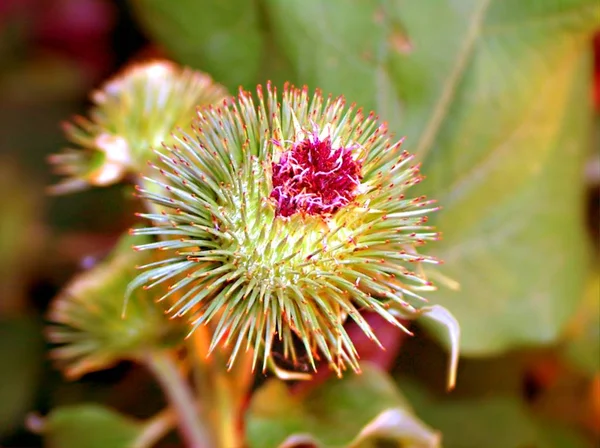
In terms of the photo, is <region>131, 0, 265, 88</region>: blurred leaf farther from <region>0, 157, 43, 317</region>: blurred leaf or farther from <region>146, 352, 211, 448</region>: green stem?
<region>0, 157, 43, 317</region>: blurred leaf

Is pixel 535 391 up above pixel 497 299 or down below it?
below

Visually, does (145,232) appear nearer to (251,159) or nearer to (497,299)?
(251,159)

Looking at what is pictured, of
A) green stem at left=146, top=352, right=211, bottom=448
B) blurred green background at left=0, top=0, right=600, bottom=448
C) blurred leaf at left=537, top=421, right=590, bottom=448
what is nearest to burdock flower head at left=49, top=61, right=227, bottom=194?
blurred green background at left=0, top=0, right=600, bottom=448

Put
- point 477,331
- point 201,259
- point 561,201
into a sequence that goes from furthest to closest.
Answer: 1. point 561,201
2. point 477,331
3. point 201,259

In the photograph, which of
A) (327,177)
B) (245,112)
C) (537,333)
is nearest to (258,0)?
(245,112)

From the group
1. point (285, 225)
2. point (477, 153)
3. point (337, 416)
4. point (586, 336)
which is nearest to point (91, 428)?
point (337, 416)

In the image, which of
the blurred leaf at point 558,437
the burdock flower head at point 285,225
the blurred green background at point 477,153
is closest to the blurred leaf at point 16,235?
the blurred green background at point 477,153
